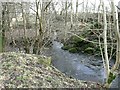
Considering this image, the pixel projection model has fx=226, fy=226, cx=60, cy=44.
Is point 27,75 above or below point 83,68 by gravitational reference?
above

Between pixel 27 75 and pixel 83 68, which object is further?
pixel 83 68

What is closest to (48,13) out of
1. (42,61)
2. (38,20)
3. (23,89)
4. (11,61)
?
(38,20)

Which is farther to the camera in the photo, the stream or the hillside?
the stream

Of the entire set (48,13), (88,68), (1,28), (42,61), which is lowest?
(88,68)

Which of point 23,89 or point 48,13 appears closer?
point 23,89

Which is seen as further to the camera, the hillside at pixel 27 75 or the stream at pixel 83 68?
the stream at pixel 83 68

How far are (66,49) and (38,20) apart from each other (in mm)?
3500

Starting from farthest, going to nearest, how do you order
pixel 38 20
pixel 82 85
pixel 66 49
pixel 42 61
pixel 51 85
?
pixel 66 49 < pixel 38 20 < pixel 42 61 < pixel 82 85 < pixel 51 85

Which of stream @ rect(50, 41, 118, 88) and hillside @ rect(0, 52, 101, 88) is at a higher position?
hillside @ rect(0, 52, 101, 88)

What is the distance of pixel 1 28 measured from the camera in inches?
269

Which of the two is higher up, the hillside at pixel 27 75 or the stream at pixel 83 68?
the hillside at pixel 27 75

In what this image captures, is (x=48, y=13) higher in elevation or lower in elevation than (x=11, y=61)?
higher

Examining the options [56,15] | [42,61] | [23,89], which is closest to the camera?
[23,89]

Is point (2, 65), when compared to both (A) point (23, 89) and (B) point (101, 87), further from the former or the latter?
(B) point (101, 87)
